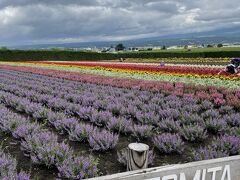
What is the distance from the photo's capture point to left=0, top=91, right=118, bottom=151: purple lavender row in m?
5.77

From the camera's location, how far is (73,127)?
693 centimetres

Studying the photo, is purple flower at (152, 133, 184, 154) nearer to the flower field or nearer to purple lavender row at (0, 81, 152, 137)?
the flower field

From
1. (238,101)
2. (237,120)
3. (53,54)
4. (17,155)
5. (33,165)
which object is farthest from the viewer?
(53,54)

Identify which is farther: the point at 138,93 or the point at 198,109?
the point at 138,93

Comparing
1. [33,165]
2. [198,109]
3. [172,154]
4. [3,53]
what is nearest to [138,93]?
[198,109]

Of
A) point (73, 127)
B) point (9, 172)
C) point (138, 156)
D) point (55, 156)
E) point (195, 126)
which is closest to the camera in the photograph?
point (138, 156)

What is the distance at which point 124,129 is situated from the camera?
6.94m

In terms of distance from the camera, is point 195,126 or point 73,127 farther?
point 73,127

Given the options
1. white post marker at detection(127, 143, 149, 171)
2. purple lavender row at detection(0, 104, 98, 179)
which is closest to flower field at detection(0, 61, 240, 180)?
purple lavender row at detection(0, 104, 98, 179)

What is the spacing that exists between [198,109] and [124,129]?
113 inches

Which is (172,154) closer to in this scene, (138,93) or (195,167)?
(195,167)

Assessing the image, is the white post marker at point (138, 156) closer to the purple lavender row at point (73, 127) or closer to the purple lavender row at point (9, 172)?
the purple lavender row at point (9, 172)

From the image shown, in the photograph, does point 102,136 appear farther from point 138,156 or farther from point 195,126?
point 138,156

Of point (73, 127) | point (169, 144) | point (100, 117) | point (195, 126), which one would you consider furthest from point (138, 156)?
point (100, 117)
